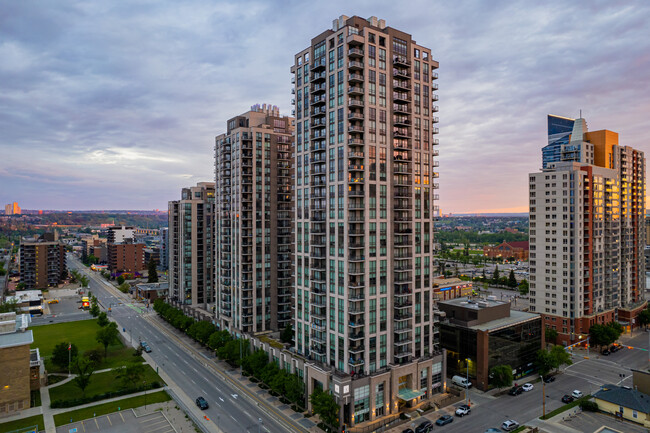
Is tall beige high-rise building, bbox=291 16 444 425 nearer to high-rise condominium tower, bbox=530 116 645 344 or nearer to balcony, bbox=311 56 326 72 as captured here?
balcony, bbox=311 56 326 72

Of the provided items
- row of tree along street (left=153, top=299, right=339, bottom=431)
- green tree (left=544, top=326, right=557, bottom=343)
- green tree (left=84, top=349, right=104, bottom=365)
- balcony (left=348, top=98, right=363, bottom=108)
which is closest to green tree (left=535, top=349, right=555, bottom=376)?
green tree (left=544, top=326, right=557, bottom=343)

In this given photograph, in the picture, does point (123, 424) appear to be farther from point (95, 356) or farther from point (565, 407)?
point (565, 407)

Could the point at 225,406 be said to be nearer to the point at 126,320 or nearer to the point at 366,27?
the point at 366,27

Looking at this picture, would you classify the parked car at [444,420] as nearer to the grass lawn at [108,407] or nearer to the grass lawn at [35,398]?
the grass lawn at [108,407]

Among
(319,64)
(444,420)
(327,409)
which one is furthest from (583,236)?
(327,409)

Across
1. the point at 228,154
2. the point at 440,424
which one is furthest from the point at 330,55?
the point at 440,424

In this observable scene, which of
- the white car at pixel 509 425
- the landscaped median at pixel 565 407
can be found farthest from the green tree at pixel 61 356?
the landscaped median at pixel 565 407
